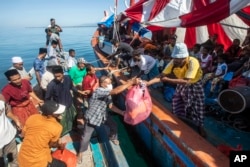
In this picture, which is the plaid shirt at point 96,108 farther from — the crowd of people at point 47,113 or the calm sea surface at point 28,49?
the calm sea surface at point 28,49

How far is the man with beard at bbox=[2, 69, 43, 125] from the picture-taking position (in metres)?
3.65

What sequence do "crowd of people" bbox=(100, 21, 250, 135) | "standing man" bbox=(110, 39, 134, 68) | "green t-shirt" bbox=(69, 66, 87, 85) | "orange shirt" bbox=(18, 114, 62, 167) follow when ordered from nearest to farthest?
"orange shirt" bbox=(18, 114, 62, 167), "crowd of people" bbox=(100, 21, 250, 135), "green t-shirt" bbox=(69, 66, 87, 85), "standing man" bbox=(110, 39, 134, 68)

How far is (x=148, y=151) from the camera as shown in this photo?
14.3 ft

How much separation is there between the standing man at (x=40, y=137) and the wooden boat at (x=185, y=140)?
4.92ft

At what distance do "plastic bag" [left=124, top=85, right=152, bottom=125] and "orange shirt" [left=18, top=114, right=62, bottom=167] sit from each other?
39.3 inches

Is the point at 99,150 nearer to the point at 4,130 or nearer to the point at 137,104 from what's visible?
the point at 137,104

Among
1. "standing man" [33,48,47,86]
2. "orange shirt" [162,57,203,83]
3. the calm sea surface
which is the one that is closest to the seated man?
"orange shirt" [162,57,203,83]

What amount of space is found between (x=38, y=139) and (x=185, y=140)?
5.67ft

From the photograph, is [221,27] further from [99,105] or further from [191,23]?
[99,105]

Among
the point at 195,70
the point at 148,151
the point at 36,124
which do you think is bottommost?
the point at 148,151

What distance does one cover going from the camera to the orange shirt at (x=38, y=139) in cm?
261

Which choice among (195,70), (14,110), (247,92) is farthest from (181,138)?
(14,110)

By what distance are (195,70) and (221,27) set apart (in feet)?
19.9

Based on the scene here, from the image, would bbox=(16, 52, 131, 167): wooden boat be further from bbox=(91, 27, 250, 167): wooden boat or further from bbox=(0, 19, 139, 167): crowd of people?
bbox=(91, 27, 250, 167): wooden boat
